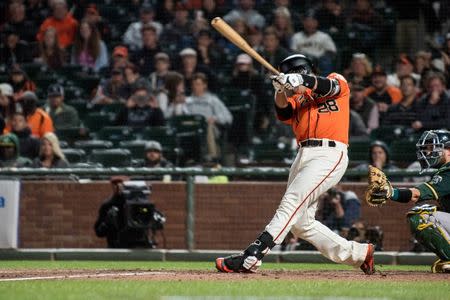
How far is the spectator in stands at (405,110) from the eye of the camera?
577 inches

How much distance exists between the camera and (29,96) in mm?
15234

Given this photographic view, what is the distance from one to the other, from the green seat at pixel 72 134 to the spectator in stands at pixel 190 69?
5.56 feet

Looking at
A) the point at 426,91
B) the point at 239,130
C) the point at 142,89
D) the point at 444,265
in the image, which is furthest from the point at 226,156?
the point at 444,265

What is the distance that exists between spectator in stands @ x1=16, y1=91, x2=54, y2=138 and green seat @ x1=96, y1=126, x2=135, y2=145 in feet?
2.53

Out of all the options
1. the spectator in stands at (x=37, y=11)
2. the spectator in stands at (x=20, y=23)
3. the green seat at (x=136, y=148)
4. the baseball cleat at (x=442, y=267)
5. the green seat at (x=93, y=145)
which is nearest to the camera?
the baseball cleat at (x=442, y=267)

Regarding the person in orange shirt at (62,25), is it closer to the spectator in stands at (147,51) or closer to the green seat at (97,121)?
the spectator in stands at (147,51)

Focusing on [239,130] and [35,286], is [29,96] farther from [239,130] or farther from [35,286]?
[35,286]

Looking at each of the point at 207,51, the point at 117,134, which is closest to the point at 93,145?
the point at 117,134

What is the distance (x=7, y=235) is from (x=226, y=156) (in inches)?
152

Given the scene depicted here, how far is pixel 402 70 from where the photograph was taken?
15.5 metres

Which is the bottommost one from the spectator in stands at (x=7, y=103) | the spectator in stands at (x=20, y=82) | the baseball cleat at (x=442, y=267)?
the baseball cleat at (x=442, y=267)

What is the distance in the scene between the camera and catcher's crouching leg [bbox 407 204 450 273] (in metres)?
8.73

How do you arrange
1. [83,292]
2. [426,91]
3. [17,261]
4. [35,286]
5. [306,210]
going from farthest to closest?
1. [426,91]
2. [17,261]
3. [306,210]
4. [35,286]
5. [83,292]

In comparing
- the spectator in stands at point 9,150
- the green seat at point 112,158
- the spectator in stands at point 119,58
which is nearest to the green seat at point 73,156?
the green seat at point 112,158
